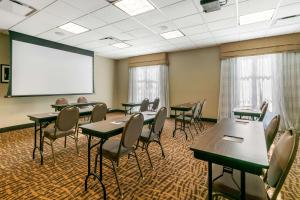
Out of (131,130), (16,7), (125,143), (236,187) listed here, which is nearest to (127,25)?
(16,7)

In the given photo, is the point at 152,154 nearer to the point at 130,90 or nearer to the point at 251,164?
the point at 251,164

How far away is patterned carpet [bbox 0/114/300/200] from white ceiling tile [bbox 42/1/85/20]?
277cm

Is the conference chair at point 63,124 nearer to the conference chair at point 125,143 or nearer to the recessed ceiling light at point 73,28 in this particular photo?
the conference chair at point 125,143

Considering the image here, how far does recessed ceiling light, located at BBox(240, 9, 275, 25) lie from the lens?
3551 mm

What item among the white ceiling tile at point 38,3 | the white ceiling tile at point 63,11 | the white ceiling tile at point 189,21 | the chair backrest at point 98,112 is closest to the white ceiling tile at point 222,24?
the white ceiling tile at point 189,21

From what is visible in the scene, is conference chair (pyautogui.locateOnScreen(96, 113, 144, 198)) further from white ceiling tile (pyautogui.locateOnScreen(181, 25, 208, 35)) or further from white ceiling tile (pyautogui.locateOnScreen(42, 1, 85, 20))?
white ceiling tile (pyautogui.locateOnScreen(181, 25, 208, 35))

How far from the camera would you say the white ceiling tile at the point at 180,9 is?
3.13 meters

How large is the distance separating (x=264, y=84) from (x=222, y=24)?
248 centimetres

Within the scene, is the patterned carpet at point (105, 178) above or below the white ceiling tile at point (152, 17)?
below

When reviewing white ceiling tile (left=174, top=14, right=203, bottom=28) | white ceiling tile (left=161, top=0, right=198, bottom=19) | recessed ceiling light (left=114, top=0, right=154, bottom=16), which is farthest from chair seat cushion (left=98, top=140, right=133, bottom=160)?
white ceiling tile (left=174, top=14, right=203, bottom=28)

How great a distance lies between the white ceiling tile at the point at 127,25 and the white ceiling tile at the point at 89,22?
0.38 meters

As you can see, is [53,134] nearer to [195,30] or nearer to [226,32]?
[195,30]

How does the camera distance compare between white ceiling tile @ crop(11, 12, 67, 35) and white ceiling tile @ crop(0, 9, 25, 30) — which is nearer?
white ceiling tile @ crop(0, 9, 25, 30)

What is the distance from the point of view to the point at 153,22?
3977mm
